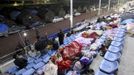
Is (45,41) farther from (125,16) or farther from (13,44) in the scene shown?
(125,16)

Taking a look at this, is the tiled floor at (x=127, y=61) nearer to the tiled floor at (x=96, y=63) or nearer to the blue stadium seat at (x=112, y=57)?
the blue stadium seat at (x=112, y=57)

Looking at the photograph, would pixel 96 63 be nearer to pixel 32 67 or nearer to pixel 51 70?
pixel 51 70

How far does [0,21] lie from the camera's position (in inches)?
216

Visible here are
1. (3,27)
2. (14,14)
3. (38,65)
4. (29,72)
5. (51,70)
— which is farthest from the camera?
(14,14)

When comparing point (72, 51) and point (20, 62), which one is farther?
point (72, 51)

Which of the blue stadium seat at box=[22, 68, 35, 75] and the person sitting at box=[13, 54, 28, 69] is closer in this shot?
the blue stadium seat at box=[22, 68, 35, 75]

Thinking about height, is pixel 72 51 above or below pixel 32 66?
above

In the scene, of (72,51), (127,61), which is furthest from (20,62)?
(127,61)

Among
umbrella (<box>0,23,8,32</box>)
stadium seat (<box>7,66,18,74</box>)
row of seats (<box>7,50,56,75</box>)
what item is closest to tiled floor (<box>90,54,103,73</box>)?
row of seats (<box>7,50,56,75</box>)

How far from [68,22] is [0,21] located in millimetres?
3902

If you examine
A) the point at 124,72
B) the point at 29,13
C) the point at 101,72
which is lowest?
the point at 124,72

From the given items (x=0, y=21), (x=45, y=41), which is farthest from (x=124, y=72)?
(x=0, y=21)

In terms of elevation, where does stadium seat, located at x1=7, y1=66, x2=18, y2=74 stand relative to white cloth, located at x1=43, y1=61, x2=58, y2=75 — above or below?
below

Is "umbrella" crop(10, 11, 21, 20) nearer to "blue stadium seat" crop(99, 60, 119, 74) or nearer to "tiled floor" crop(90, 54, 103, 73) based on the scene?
"tiled floor" crop(90, 54, 103, 73)
